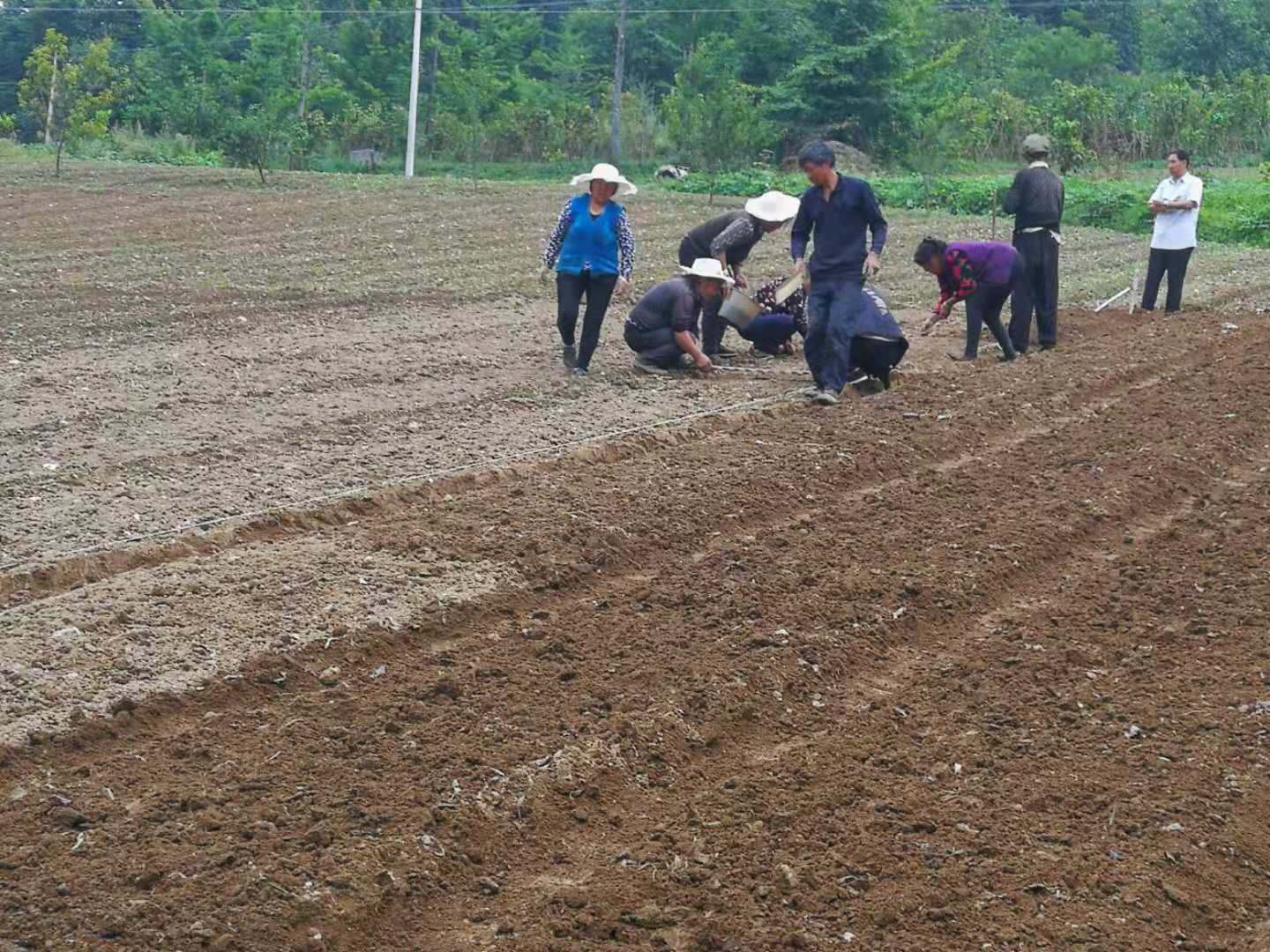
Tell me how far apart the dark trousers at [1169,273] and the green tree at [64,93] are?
68.0 ft

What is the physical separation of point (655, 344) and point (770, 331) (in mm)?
1182

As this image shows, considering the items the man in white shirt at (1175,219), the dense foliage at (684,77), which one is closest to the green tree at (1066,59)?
the dense foliage at (684,77)

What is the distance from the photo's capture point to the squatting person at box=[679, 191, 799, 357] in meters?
11.6

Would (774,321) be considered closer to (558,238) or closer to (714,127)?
(558,238)

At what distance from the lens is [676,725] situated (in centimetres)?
525

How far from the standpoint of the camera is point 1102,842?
4.50 m

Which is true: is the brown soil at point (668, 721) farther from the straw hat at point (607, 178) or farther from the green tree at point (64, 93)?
the green tree at point (64, 93)

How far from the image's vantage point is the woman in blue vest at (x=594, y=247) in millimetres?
11250

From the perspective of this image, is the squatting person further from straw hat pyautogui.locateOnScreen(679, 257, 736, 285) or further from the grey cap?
the grey cap

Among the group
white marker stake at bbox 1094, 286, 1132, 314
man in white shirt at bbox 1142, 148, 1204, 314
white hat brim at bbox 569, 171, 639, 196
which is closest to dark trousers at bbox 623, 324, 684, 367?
white hat brim at bbox 569, 171, 639, 196

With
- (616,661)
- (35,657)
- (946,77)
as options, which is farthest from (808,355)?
(946,77)

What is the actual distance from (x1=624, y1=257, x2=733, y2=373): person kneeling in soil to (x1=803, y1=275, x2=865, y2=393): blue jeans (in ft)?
3.04

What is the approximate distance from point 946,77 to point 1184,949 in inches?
1932

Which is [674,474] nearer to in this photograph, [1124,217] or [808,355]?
[808,355]
